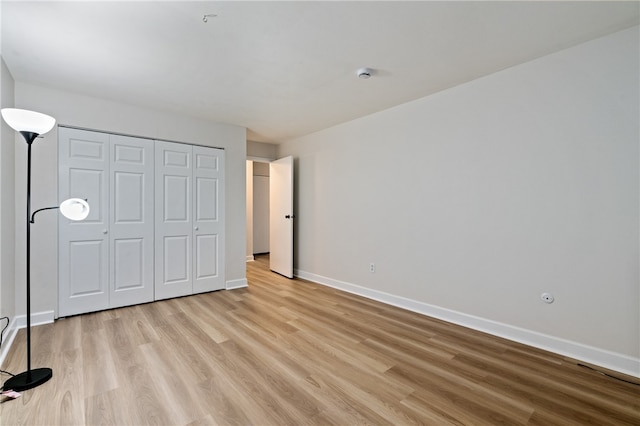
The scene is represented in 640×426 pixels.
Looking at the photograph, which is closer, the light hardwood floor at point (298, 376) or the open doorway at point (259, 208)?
the light hardwood floor at point (298, 376)

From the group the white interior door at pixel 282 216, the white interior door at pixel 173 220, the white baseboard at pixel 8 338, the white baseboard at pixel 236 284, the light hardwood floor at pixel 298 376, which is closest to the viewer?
the light hardwood floor at pixel 298 376

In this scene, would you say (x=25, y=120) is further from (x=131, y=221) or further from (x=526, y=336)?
(x=526, y=336)

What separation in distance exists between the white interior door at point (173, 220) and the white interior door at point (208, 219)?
82 mm

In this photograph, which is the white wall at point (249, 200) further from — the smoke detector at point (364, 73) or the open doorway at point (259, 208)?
the smoke detector at point (364, 73)

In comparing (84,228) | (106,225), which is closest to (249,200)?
(106,225)

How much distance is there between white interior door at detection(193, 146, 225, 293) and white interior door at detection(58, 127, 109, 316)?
1032 millimetres

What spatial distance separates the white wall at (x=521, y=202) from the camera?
2.17 metres

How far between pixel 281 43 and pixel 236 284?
11.3 feet

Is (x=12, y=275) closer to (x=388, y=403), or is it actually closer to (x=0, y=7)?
(x=0, y=7)

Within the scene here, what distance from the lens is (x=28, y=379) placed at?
195cm

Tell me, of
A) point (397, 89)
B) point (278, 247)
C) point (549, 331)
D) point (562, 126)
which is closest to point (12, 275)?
point (278, 247)

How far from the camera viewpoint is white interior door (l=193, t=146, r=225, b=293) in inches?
162

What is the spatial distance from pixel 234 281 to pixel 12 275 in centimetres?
239

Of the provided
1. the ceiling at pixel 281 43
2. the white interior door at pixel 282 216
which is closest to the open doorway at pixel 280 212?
the white interior door at pixel 282 216
